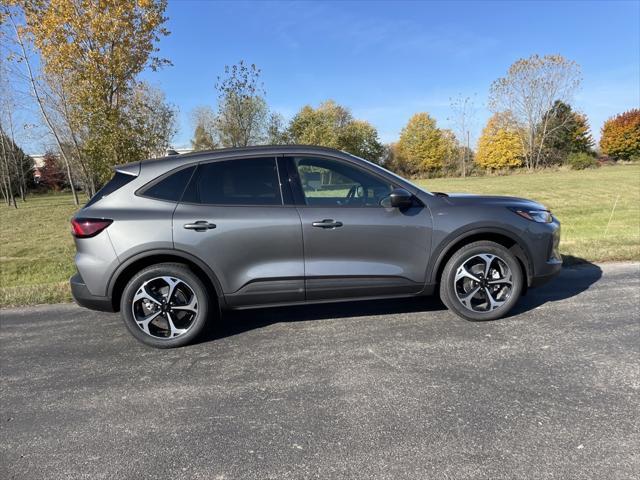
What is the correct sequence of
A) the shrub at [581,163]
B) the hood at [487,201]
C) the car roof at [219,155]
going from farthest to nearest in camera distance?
1. the shrub at [581,163]
2. the hood at [487,201]
3. the car roof at [219,155]

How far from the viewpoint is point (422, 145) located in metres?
70.9

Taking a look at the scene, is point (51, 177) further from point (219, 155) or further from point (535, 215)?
point (535, 215)

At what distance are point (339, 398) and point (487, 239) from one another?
88.8 inches

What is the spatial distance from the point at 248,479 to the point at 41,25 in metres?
13.9

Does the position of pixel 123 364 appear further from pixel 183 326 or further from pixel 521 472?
pixel 521 472

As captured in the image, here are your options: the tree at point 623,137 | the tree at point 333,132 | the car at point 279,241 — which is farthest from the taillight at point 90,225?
the tree at point 623,137

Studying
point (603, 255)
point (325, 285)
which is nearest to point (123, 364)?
point (325, 285)

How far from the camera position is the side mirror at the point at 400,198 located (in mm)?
3742

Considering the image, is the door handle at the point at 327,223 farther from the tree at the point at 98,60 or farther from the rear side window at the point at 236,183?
the tree at the point at 98,60

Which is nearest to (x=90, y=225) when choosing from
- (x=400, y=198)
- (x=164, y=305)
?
(x=164, y=305)

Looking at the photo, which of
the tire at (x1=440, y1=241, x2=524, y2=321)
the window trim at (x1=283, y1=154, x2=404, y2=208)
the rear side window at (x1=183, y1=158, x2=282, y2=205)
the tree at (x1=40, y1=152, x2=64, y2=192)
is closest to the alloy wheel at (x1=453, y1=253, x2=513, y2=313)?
the tire at (x1=440, y1=241, x2=524, y2=321)

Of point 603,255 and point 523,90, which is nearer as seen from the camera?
point 603,255

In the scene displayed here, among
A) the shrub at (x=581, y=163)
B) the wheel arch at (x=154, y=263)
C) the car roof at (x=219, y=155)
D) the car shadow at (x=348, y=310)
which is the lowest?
the car shadow at (x=348, y=310)

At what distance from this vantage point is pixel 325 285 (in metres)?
3.78
